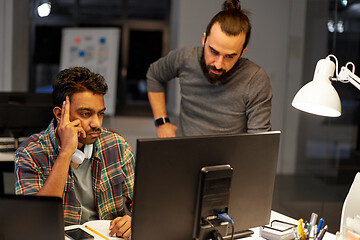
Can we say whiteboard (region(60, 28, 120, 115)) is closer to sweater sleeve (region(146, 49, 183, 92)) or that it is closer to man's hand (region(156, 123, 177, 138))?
→ sweater sleeve (region(146, 49, 183, 92))

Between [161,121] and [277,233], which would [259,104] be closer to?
[161,121]

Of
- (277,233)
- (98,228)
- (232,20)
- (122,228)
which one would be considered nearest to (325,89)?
(277,233)

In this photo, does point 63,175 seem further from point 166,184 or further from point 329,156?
point 329,156

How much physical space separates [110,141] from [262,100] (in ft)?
2.35

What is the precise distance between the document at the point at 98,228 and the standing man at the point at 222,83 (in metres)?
0.77

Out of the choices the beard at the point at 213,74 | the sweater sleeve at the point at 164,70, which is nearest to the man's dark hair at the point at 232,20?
the beard at the point at 213,74

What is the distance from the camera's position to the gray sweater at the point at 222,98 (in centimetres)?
214

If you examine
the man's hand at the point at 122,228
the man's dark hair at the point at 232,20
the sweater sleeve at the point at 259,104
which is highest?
the man's dark hair at the point at 232,20

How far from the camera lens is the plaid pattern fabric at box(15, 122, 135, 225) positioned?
1688mm

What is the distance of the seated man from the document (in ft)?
0.09

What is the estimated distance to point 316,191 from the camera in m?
4.23

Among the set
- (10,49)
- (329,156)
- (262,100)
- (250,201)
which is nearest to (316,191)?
(329,156)

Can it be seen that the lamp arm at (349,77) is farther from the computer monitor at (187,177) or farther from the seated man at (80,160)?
the seated man at (80,160)

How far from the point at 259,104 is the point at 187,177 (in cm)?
94
